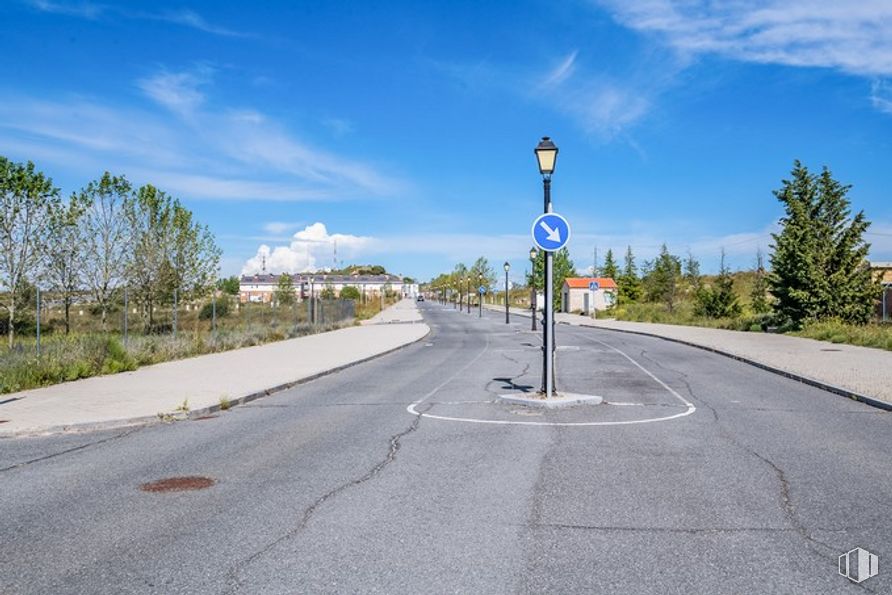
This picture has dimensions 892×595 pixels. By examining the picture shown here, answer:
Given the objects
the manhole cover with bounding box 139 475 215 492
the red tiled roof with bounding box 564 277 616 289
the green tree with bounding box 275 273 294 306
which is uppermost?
the red tiled roof with bounding box 564 277 616 289

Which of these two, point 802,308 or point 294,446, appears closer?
point 294,446

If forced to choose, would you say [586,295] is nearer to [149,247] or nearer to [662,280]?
[662,280]

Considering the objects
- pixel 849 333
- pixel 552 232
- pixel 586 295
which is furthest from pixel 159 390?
pixel 586 295

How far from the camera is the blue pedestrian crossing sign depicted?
36.0 ft

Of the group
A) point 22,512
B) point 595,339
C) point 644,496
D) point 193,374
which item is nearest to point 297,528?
point 22,512

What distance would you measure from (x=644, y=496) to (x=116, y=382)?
37.5ft

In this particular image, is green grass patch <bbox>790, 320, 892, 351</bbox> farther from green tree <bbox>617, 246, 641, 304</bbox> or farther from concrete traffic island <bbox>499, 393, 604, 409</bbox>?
green tree <bbox>617, 246, 641, 304</bbox>

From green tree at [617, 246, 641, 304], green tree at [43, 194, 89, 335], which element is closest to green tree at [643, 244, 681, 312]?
green tree at [617, 246, 641, 304]

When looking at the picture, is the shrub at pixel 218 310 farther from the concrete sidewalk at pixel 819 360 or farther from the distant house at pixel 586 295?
the distant house at pixel 586 295

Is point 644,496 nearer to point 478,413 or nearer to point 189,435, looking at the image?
point 478,413

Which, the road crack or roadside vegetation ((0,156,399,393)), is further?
roadside vegetation ((0,156,399,393))

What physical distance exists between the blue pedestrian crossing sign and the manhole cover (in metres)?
6.21

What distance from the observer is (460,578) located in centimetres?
412

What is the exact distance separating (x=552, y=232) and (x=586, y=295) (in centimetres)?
5659
